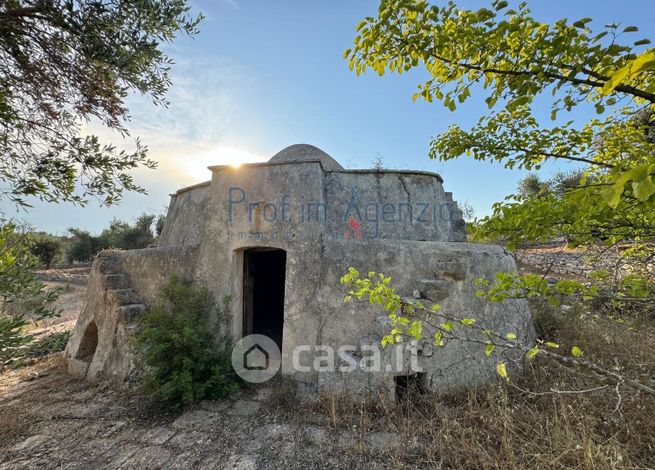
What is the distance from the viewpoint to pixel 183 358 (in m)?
Answer: 4.33

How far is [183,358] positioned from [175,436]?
3.33ft

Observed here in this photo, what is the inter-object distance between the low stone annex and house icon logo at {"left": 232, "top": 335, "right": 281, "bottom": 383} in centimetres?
26

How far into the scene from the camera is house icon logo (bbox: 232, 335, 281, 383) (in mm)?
4910

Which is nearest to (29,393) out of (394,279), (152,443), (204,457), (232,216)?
(152,443)

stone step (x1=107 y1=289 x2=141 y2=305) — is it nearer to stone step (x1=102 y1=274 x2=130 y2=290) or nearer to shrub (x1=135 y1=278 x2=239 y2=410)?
stone step (x1=102 y1=274 x2=130 y2=290)

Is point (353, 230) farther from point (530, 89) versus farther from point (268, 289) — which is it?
point (268, 289)

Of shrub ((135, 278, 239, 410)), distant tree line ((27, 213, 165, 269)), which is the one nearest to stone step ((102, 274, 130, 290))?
shrub ((135, 278, 239, 410))

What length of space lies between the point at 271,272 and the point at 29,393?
630 centimetres

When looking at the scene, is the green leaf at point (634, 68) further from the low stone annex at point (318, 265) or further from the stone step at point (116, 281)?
the stone step at point (116, 281)

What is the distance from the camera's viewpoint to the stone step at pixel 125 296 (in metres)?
5.68

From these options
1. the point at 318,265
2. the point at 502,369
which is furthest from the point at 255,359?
the point at 502,369

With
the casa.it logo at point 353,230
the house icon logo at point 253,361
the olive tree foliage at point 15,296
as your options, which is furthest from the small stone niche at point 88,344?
the casa.it logo at point 353,230

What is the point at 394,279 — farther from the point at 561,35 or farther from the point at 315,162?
the point at 561,35

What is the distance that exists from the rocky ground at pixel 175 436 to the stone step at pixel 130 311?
1.31 m
